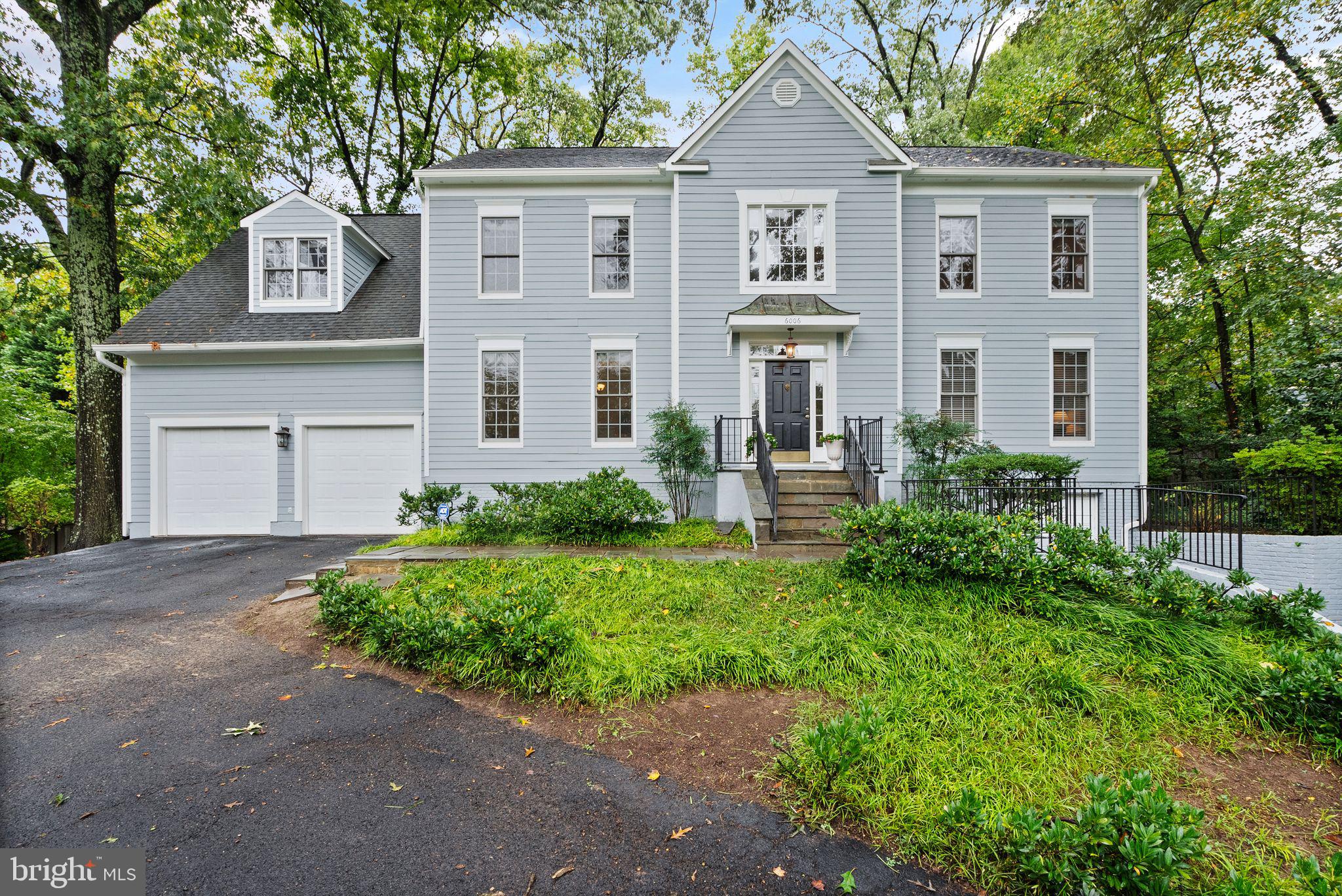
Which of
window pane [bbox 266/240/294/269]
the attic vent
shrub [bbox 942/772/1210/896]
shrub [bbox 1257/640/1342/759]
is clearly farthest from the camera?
window pane [bbox 266/240/294/269]

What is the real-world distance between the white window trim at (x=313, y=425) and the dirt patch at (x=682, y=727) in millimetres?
7401

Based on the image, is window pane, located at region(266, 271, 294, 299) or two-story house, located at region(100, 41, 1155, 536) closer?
two-story house, located at region(100, 41, 1155, 536)

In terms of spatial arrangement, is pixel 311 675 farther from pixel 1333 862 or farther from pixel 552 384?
pixel 552 384

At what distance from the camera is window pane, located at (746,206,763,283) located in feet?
32.4

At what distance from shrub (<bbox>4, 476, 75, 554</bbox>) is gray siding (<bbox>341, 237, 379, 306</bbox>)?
7062 millimetres

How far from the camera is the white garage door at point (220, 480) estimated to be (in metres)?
10.1

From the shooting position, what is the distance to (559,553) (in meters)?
6.72

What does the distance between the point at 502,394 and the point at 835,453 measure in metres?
6.81

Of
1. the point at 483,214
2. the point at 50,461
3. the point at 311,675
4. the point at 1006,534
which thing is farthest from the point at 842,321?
the point at 50,461

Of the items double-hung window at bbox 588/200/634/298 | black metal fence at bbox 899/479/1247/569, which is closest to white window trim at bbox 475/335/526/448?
double-hung window at bbox 588/200/634/298

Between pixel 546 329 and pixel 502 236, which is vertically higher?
pixel 502 236

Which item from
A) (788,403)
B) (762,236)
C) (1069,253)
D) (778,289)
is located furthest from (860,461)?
(1069,253)

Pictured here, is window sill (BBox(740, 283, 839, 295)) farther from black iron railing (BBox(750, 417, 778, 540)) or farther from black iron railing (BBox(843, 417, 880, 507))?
black iron railing (BBox(843, 417, 880, 507))

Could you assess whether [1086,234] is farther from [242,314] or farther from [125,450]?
[125,450]
